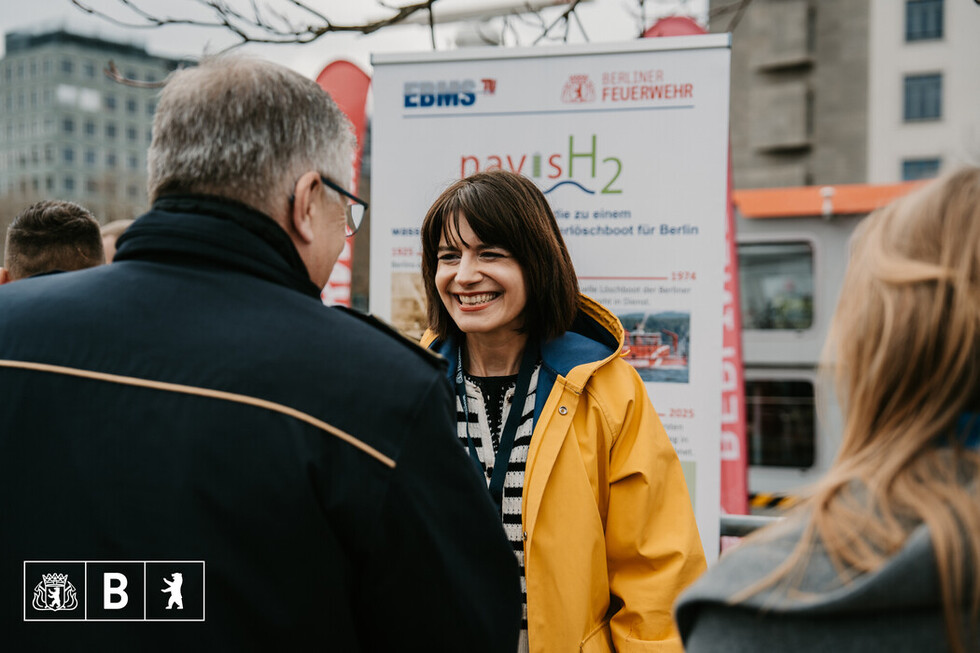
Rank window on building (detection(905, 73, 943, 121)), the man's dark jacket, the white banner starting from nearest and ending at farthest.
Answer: the man's dark jacket < the white banner < window on building (detection(905, 73, 943, 121))

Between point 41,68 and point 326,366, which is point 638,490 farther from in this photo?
point 41,68

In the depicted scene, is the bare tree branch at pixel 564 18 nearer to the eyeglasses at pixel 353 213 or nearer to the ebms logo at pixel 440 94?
the ebms logo at pixel 440 94

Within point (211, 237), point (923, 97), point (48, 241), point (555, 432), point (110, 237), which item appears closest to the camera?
point (211, 237)

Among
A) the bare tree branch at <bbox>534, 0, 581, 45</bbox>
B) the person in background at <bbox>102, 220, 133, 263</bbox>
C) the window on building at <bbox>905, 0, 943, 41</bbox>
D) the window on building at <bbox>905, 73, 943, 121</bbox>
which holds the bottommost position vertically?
the person in background at <bbox>102, 220, 133, 263</bbox>

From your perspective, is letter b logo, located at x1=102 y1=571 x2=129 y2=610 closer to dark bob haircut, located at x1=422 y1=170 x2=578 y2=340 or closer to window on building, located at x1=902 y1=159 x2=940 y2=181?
dark bob haircut, located at x1=422 y1=170 x2=578 y2=340

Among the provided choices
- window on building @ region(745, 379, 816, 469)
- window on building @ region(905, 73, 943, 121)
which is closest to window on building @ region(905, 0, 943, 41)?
window on building @ region(905, 73, 943, 121)

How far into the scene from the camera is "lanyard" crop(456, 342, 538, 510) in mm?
2039

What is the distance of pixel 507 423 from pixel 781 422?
5883mm

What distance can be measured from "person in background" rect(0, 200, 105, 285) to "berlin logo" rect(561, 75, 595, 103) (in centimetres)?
180

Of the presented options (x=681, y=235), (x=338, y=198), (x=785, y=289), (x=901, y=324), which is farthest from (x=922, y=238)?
(x=785, y=289)

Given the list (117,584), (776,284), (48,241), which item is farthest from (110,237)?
(776,284)

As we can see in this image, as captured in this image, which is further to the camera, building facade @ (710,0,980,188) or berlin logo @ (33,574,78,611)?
building facade @ (710,0,980,188)

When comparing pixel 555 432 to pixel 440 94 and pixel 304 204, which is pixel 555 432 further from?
pixel 440 94

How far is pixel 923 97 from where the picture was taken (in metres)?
24.9
